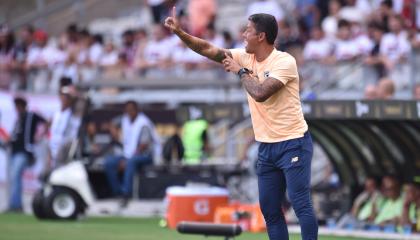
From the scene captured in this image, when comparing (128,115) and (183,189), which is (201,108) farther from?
(128,115)

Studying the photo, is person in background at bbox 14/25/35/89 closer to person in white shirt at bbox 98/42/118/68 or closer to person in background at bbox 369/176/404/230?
person in white shirt at bbox 98/42/118/68

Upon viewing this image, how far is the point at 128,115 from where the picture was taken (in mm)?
18547

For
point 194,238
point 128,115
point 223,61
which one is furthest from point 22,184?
point 223,61

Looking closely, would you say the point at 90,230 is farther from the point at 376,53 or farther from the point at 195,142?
the point at 376,53

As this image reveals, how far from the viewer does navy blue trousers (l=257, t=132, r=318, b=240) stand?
9.34m

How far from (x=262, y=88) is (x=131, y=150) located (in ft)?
30.9

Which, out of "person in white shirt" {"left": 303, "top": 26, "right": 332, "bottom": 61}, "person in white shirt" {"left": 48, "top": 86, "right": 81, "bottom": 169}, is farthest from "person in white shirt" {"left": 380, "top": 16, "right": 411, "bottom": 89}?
"person in white shirt" {"left": 48, "top": 86, "right": 81, "bottom": 169}

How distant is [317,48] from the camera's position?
20.5 metres

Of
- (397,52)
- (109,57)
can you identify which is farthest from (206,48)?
(109,57)

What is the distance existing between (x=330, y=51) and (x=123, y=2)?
367 inches

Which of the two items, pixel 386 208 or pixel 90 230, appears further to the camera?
pixel 386 208

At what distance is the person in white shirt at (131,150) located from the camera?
18266 mm

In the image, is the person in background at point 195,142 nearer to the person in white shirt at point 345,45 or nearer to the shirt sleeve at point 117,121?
the shirt sleeve at point 117,121

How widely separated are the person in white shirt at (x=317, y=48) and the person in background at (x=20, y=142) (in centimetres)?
506
